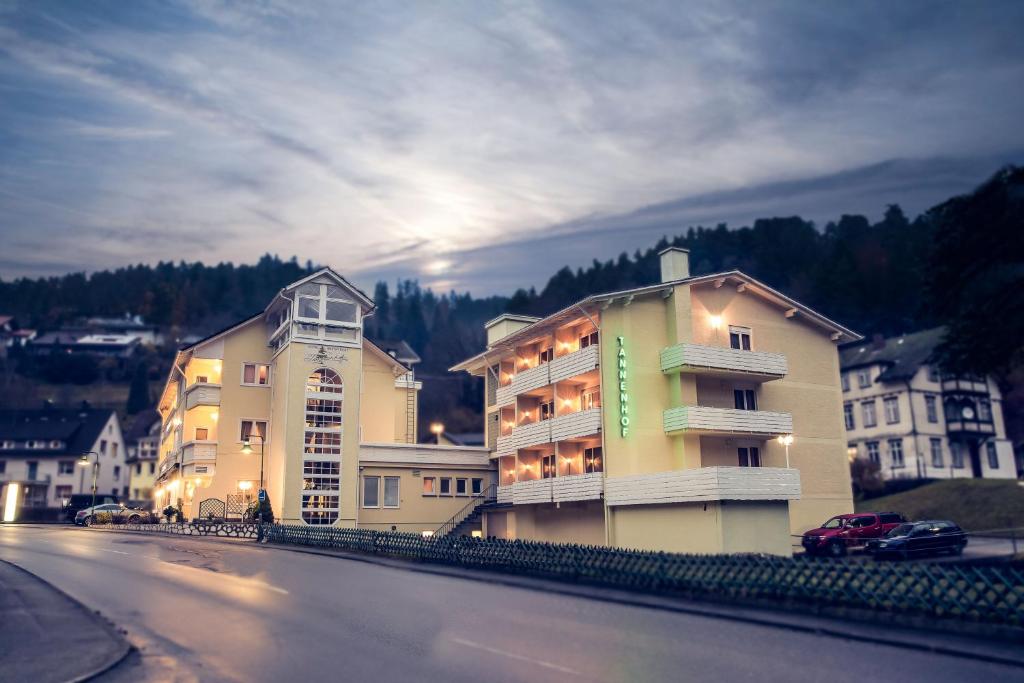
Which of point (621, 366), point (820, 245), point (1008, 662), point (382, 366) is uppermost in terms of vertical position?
point (820, 245)

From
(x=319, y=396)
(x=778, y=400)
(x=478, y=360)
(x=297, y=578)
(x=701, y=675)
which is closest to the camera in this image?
(x=701, y=675)

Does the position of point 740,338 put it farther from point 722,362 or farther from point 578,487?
point 578,487

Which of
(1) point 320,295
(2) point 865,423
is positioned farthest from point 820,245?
(1) point 320,295

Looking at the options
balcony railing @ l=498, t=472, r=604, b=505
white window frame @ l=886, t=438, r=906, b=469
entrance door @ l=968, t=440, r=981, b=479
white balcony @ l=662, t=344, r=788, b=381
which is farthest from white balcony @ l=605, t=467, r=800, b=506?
entrance door @ l=968, t=440, r=981, b=479

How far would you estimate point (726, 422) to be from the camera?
37.6 metres

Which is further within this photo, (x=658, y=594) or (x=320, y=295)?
(x=320, y=295)

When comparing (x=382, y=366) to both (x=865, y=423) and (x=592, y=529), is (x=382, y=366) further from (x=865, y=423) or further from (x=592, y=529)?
(x=865, y=423)

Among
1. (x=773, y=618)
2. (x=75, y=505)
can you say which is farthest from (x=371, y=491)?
(x=75, y=505)

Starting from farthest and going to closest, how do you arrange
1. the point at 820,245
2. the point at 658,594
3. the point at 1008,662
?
the point at 820,245 < the point at 658,594 < the point at 1008,662

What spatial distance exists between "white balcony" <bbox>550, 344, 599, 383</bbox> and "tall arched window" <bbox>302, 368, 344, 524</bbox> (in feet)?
51.6

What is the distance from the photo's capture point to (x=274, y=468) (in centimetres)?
4988

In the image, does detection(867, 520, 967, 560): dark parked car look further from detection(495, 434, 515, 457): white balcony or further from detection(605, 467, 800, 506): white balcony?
detection(495, 434, 515, 457): white balcony

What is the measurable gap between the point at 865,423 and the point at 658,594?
50.8 metres

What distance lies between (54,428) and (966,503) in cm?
9701
